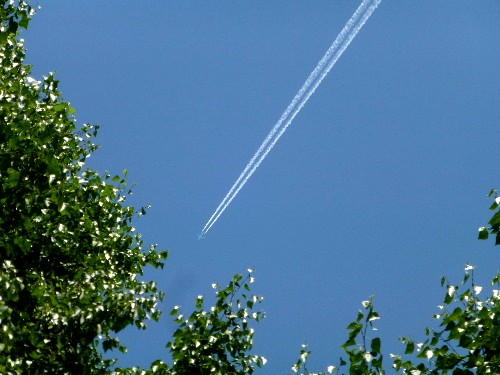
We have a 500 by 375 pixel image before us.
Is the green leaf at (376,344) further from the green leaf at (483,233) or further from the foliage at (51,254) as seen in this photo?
the foliage at (51,254)

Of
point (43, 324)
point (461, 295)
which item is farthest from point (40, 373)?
point (461, 295)

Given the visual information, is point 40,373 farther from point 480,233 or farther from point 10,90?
point 480,233

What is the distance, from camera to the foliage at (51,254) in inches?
575

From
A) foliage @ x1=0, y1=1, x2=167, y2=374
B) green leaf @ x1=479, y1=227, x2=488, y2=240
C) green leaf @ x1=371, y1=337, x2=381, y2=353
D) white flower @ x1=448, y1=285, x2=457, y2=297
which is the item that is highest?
foliage @ x1=0, y1=1, x2=167, y2=374

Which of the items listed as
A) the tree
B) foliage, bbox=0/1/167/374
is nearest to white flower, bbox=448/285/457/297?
the tree

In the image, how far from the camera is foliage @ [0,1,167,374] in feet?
47.9

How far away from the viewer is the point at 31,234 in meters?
17.5

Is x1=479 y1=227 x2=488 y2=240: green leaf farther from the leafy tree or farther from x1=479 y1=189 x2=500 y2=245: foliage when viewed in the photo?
the leafy tree

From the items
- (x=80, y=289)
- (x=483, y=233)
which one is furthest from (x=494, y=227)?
(x=80, y=289)

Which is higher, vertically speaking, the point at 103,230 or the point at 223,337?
the point at 103,230

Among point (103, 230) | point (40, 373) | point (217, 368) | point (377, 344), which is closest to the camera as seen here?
point (377, 344)

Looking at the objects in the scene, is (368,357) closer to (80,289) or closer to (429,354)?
(429,354)

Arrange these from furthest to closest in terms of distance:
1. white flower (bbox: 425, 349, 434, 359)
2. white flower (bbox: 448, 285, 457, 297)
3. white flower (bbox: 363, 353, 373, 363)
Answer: white flower (bbox: 448, 285, 457, 297)
white flower (bbox: 425, 349, 434, 359)
white flower (bbox: 363, 353, 373, 363)

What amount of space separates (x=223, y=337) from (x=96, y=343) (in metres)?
→ 5.16
